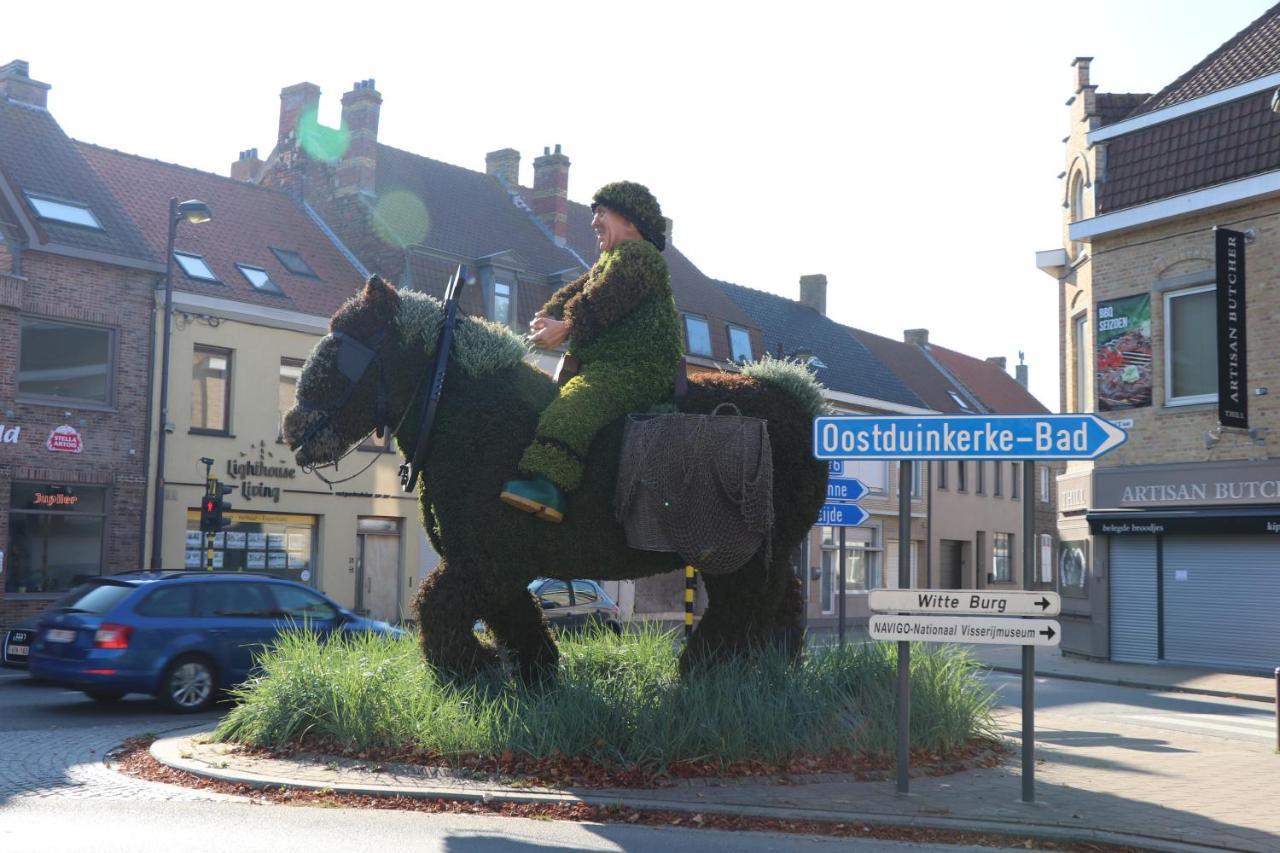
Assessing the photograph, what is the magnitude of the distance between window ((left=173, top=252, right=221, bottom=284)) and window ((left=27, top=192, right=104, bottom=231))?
1986 millimetres

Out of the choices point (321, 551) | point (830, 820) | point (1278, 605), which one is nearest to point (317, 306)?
point (321, 551)

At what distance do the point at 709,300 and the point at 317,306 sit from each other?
14599 millimetres

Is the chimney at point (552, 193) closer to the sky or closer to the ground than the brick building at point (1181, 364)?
closer to the sky

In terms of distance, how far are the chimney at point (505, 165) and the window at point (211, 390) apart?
562 inches

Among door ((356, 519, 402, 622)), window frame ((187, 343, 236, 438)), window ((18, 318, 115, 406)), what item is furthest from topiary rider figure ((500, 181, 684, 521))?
door ((356, 519, 402, 622))

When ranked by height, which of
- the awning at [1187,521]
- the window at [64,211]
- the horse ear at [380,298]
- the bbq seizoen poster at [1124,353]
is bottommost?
the awning at [1187,521]

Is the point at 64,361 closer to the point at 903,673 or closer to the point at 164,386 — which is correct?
the point at 164,386

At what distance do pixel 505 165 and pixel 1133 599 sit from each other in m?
22.9

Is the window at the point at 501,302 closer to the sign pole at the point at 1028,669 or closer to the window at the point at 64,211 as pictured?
the window at the point at 64,211

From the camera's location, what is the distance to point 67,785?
8602mm

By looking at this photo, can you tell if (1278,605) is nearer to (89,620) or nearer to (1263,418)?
(1263,418)

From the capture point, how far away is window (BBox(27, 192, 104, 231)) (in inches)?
918

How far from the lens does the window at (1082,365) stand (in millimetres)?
24484

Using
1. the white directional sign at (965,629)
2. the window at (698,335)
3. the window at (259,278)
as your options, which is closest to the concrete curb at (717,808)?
the white directional sign at (965,629)
